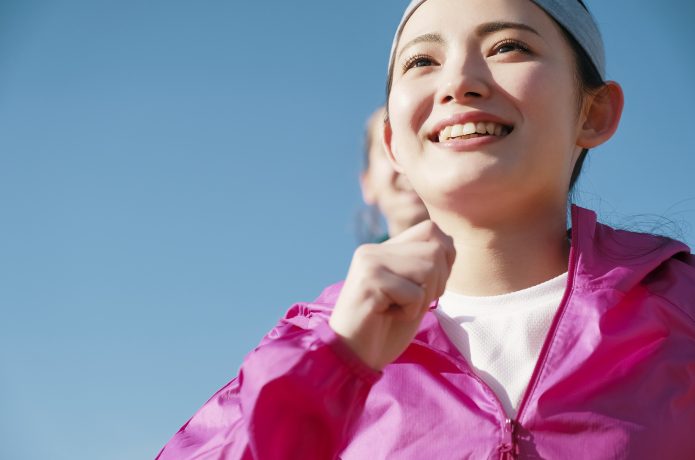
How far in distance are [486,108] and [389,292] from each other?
2.60 feet

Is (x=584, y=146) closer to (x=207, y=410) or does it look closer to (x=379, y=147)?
(x=207, y=410)

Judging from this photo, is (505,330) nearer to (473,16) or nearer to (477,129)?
(477,129)

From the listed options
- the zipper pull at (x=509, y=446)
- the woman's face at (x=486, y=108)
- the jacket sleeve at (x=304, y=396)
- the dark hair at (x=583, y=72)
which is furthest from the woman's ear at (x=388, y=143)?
the jacket sleeve at (x=304, y=396)

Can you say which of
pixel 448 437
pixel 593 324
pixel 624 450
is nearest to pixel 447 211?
pixel 593 324

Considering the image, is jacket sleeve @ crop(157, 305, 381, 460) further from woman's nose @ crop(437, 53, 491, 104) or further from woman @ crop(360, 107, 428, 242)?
woman @ crop(360, 107, 428, 242)

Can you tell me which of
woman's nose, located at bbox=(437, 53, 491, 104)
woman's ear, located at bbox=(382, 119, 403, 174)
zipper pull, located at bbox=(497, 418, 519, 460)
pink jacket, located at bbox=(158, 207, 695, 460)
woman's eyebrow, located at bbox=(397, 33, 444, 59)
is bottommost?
zipper pull, located at bbox=(497, 418, 519, 460)

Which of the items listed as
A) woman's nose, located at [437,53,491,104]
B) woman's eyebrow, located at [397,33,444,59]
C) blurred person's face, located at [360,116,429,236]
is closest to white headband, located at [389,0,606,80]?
woman's eyebrow, located at [397,33,444,59]

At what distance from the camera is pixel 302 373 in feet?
4.73

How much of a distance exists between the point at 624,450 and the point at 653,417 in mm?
109

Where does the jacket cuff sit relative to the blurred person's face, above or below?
below

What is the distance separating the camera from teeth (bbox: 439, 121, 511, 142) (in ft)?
6.78

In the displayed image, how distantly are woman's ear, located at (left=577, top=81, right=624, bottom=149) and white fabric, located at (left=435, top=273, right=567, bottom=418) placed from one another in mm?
513

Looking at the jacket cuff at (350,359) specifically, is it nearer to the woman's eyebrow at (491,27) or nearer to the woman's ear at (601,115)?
the woman's eyebrow at (491,27)

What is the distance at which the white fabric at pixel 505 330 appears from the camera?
1.93 meters
